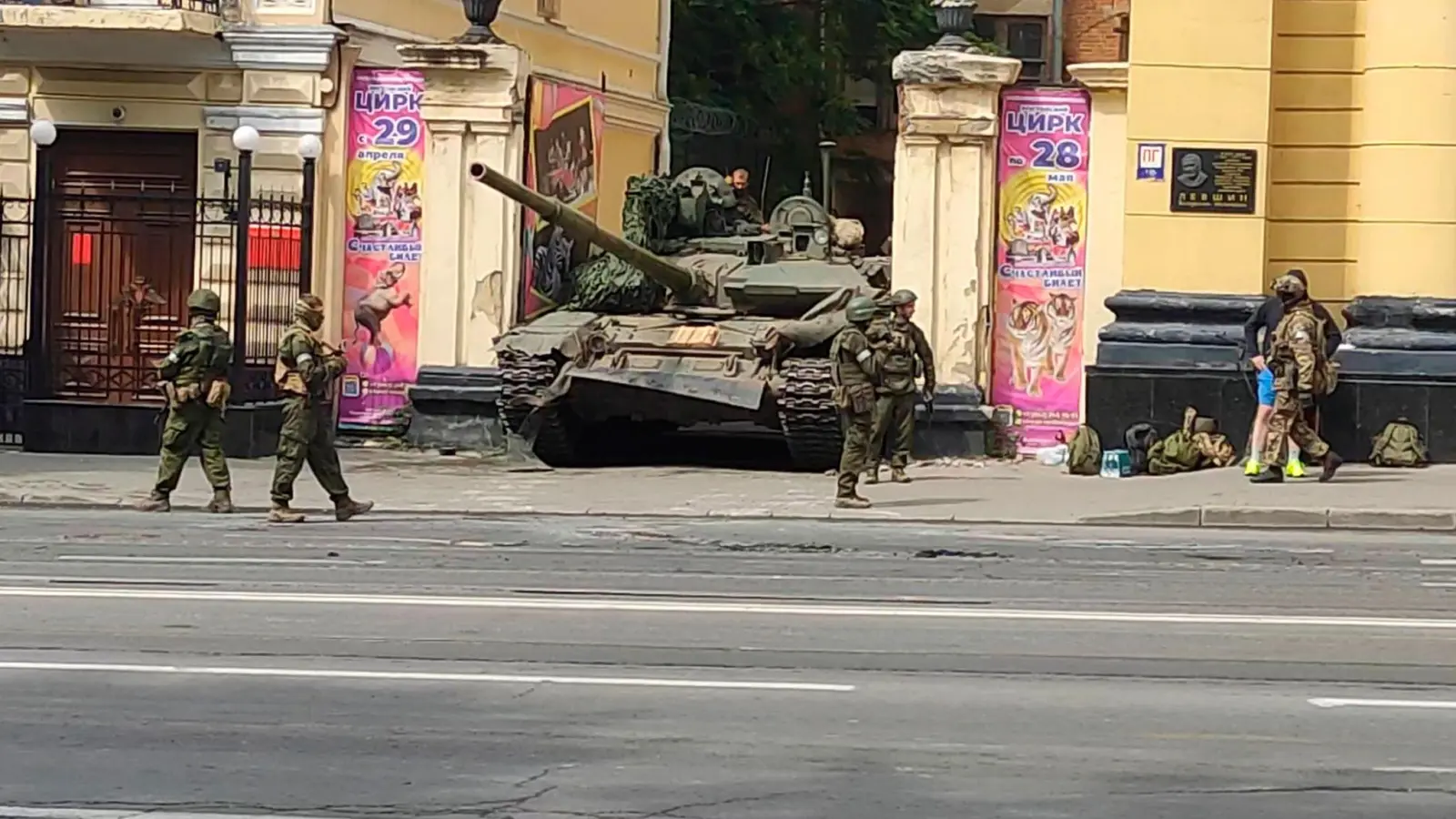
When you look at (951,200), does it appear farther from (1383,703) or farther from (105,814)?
(105,814)

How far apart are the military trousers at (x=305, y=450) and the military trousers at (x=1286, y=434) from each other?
7011mm

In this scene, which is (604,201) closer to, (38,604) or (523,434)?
(523,434)

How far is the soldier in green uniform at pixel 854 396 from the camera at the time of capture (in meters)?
17.3

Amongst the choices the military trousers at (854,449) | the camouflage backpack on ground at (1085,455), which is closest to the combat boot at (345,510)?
the military trousers at (854,449)

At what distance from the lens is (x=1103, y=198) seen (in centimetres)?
2105

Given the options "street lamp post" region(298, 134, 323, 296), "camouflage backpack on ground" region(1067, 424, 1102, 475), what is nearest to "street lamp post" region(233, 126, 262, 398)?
"street lamp post" region(298, 134, 323, 296)

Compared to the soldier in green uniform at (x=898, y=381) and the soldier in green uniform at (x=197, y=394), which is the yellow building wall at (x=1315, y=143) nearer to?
the soldier in green uniform at (x=898, y=381)

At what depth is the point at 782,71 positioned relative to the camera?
38688 millimetres

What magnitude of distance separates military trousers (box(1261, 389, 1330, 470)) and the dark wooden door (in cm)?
972

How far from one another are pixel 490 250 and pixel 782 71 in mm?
17087

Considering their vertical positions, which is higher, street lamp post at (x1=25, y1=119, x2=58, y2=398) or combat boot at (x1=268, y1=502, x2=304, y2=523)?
street lamp post at (x1=25, y1=119, x2=58, y2=398)

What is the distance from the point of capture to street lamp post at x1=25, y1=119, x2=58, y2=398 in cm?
2156

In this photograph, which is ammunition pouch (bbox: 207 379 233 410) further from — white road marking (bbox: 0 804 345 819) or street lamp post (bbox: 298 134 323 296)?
white road marking (bbox: 0 804 345 819)

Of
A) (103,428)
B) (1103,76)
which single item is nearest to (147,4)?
(103,428)
